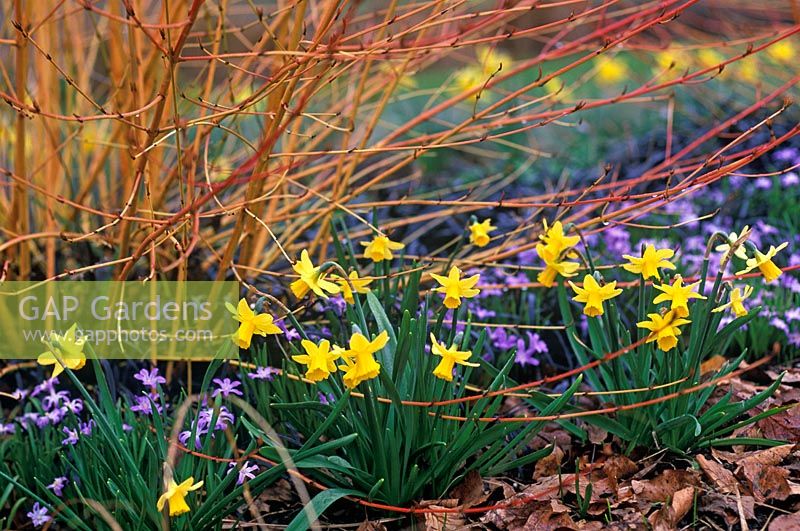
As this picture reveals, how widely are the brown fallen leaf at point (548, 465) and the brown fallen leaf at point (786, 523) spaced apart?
0.50 m

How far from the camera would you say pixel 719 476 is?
1.95m

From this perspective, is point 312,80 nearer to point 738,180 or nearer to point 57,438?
point 57,438

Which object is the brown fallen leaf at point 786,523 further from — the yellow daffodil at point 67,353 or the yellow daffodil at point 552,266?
the yellow daffodil at point 67,353

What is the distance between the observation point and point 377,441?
6.15ft

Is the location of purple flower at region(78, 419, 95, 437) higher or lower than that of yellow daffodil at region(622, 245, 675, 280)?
lower

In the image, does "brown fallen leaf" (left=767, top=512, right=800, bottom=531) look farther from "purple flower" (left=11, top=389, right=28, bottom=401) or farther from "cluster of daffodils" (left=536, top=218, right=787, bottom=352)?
"purple flower" (left=11, top=389, right=28, bottom=401)

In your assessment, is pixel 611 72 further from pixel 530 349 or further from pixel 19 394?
pixel 19 394

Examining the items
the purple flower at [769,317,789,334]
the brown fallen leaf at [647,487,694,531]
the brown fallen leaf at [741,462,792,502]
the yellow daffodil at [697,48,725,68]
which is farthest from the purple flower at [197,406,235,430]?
the yellow daffodil at [697,48,725,68]

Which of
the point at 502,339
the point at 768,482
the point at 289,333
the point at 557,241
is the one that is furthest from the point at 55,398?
the point at 768,482

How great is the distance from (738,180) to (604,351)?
2.17m

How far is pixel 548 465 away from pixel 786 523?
21.8 inches

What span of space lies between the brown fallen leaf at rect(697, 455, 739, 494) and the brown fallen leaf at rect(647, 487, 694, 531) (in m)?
0.08

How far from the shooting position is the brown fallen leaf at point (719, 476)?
6.31 ft

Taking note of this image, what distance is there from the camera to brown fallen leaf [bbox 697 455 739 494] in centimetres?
192
